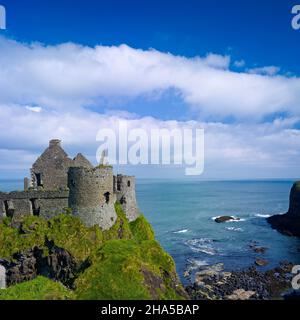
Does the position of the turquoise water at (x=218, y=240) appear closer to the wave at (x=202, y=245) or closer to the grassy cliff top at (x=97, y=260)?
the wave at (x=202, y=245)

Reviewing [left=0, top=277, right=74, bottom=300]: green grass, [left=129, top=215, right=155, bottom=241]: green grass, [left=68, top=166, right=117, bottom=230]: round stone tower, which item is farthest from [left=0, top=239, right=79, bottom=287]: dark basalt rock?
[left=129, top=215, right=155, bottom=241]: green grass

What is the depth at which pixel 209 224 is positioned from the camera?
106 metres

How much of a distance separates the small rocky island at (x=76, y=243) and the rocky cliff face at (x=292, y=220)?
7451 cm

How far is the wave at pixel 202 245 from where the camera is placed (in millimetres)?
72562

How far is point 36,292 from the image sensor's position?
22.4 metres

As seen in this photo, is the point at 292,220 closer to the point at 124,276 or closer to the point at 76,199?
the point at 76,199

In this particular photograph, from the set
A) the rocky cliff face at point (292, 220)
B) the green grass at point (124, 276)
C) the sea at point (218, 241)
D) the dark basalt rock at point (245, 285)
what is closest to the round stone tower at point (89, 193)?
the green grass at point (124, 276)

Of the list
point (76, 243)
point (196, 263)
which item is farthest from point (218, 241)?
point (76, 243)

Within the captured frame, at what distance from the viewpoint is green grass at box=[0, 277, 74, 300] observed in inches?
838

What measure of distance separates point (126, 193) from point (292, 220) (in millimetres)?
81485

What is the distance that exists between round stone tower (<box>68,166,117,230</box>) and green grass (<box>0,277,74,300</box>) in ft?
26.1

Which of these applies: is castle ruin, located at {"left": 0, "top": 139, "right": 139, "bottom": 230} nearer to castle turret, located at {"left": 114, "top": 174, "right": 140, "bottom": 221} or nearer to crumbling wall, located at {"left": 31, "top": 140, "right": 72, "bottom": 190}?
crumbling wall, located at {"left": 31, "top": 140, "right": 72, "bottom": 190}
